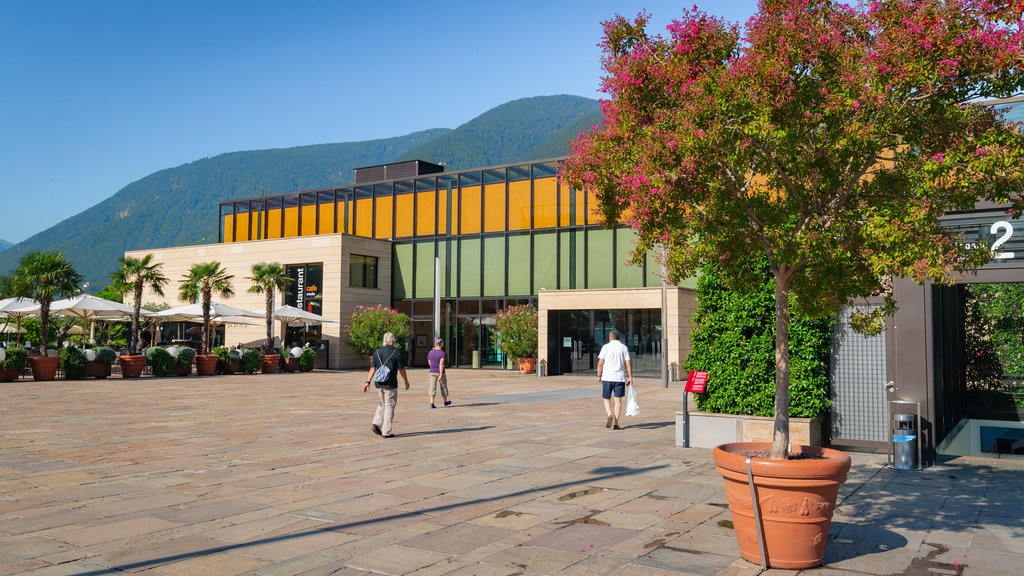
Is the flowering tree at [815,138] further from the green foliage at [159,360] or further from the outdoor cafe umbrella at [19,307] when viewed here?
the outdoor cafe umbrella at [19,307]

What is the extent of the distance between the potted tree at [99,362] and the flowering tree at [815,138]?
24281 mm

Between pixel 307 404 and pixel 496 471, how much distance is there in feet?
31.5

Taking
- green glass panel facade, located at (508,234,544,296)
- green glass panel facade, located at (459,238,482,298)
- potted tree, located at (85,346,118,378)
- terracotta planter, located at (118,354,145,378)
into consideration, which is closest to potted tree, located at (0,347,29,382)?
potted tree, located at (85,346,118,378)

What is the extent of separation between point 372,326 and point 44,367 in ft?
47.1

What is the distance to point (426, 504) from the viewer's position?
7.07m

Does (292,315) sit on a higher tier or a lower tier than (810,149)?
lower

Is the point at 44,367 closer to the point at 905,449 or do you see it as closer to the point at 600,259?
the point at 600,259

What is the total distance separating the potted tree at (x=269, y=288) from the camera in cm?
3191

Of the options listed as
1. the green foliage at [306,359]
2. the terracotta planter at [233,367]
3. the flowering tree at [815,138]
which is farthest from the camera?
the green foliage at [306,359]

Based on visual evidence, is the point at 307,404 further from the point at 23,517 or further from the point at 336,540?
the point at 336,540

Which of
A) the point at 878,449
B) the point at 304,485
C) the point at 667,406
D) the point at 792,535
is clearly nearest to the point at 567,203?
the point at 667,406

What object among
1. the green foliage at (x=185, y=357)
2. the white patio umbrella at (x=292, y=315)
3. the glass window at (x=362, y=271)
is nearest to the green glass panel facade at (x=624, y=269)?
the white patio umbrella at (x=292, y=315)

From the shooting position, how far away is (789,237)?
5465 millimetres

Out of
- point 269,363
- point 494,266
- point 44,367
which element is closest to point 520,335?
point 494,266
